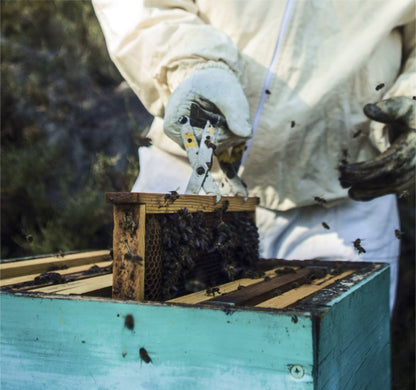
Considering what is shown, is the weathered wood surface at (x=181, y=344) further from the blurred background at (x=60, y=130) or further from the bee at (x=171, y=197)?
the blurred background at (x=60, y=130)

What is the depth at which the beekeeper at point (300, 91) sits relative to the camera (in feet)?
5.95

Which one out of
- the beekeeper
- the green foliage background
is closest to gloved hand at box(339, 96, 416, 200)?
the beekeeper

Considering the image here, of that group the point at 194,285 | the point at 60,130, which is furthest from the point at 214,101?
the point at 60,130

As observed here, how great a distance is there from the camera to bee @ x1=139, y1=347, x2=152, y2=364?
91 centimetres

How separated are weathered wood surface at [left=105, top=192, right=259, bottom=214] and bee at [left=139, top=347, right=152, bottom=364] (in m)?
0.36

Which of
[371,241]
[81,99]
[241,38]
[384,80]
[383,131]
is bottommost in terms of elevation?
[371,241]

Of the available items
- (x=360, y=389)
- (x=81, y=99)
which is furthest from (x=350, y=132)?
(x=81, y=99)

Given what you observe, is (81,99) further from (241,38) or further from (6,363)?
(6,363)

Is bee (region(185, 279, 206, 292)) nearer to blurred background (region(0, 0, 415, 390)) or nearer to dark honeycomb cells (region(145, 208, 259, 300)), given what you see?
dark honeycomb cells (region(145, 208, 259, 300))

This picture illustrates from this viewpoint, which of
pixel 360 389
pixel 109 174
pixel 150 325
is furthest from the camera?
pixel 109 174

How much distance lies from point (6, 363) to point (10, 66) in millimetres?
5991

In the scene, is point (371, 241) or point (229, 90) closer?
point (229, 90)

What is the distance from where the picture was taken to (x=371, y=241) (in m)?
2.31

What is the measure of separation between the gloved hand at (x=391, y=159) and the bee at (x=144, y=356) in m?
1.31
